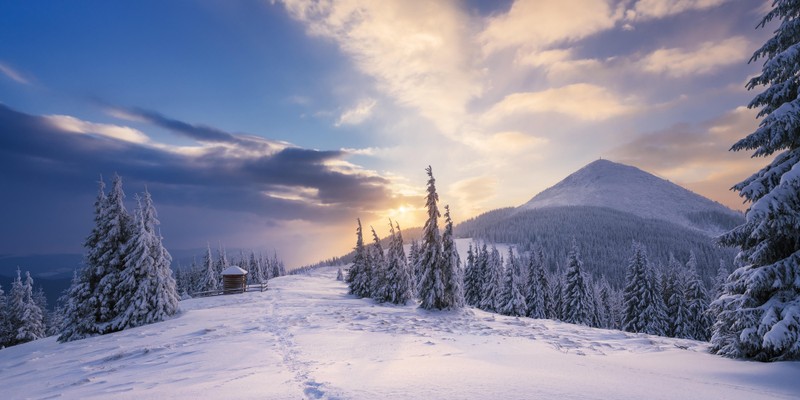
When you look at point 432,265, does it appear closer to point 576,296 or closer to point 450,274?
point 450,274

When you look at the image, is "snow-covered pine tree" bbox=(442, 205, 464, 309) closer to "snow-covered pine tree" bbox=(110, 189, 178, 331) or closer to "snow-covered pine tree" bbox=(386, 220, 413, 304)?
"snow-covered pine tree" bbox=(386, 220, 413, 304)

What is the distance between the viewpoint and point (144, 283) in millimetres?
24438

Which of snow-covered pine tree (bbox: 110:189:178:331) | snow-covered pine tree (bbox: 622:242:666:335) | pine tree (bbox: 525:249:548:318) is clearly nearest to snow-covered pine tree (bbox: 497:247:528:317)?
pine tree (bbox: 525:249:548:318)

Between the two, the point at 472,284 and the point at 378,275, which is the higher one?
the point at 378,275

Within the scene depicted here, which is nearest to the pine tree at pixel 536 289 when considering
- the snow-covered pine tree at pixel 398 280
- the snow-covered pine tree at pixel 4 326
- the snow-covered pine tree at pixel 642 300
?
the snow-covered pine tree at pixel 642 300

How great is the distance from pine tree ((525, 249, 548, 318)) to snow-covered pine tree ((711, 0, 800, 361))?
3939 cm

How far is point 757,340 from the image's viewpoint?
9477 millimetres

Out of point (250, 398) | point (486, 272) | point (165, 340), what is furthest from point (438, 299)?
point (486, 272)

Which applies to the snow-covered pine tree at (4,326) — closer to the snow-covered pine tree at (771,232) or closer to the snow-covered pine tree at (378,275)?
the snow-covered pine tree at (378,275)

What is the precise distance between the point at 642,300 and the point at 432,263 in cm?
3128

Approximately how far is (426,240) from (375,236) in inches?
708

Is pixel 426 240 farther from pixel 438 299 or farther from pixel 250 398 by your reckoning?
pixel 250 398

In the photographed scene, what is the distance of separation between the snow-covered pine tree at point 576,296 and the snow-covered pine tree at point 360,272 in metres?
26.9

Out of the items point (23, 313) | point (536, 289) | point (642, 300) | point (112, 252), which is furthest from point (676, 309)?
point (23, 313)
